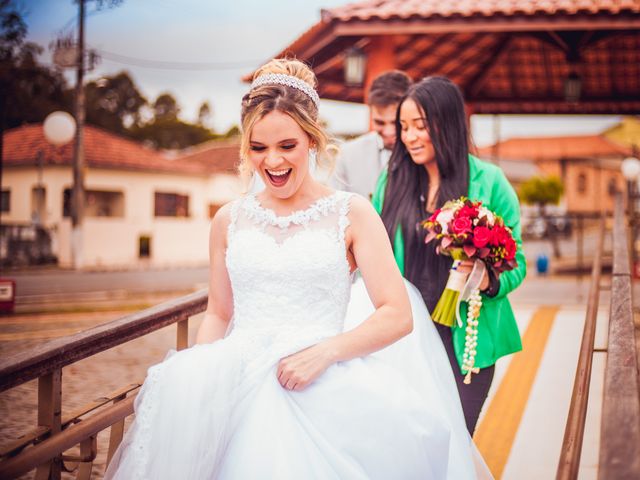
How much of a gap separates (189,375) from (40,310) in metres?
10.5

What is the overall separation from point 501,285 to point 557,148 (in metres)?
77.9

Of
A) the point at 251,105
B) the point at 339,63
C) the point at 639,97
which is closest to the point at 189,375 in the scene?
the point at 251,105

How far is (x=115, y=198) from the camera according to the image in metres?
29.6

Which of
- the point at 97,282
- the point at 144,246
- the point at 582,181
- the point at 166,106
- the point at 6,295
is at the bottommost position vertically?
the point at 97,282

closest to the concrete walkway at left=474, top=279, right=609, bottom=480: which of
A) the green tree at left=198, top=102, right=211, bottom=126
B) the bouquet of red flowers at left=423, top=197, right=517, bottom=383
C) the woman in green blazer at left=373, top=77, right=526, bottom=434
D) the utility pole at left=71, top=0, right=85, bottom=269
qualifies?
the woman in green blazer at left=373, top=77, right=526, bottom=434

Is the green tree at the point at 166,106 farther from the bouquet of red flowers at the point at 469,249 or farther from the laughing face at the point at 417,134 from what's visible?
the bouquet of red flowers at the point at 469,249

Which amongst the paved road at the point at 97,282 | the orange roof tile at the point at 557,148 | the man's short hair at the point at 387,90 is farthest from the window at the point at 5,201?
the orange roof tile at the point at 557,148

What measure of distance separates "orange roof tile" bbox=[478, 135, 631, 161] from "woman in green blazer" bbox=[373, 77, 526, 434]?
68743 millimetres

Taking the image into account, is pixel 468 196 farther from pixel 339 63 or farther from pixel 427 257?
pixel 339 63

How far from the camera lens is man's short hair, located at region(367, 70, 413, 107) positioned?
3.85 m

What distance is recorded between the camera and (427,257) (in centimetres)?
303

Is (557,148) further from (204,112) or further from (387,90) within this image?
(387,90)

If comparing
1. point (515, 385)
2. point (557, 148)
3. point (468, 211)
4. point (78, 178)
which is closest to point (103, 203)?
point (78, 178)

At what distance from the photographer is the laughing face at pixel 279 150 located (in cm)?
210
